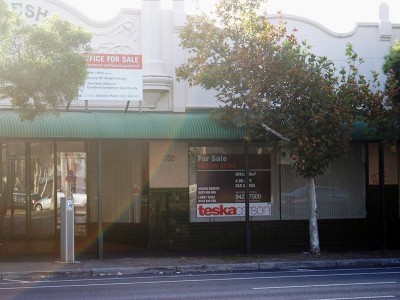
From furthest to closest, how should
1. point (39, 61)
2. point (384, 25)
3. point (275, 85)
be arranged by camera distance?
point (384, 25)
point (275, 85)
point (39, 61)

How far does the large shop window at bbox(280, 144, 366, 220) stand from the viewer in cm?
2011

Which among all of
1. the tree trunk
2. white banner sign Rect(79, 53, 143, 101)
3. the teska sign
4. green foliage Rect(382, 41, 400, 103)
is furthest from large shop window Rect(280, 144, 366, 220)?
the teska sign

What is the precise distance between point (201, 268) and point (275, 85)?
4642mm

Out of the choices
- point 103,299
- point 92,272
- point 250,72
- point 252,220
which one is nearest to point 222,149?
point 252,220

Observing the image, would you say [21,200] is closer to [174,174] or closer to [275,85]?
[174,174]

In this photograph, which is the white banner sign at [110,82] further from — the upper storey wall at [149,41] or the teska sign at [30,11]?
the teska sign at [30,11]

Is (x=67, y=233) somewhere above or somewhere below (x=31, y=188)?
below

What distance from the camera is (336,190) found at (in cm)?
2055

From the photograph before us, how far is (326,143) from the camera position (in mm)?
16859

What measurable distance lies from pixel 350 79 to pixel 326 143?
1.79m

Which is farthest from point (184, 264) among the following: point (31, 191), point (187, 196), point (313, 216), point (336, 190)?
point (336, 190)

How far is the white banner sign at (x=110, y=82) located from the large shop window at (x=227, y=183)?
2.66 meters

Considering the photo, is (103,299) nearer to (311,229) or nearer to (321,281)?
(321,281)

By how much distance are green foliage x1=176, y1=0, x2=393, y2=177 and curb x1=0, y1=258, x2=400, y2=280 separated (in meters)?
2.24
